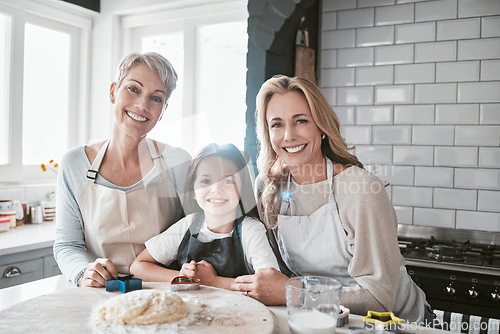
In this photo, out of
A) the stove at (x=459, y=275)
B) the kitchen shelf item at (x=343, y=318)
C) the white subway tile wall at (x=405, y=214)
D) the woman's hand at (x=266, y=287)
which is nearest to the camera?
the kitchen shelf item at (x=343, y=318)

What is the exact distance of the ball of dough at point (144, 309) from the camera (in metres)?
0.98

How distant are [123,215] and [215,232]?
0.32 meters

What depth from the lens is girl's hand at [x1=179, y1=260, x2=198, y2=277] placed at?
1.34 m

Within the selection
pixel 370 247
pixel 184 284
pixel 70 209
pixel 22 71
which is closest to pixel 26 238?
pixel 70 209

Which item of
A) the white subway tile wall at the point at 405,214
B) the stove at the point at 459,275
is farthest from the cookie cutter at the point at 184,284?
the white subway tile wall at the point at 405,214

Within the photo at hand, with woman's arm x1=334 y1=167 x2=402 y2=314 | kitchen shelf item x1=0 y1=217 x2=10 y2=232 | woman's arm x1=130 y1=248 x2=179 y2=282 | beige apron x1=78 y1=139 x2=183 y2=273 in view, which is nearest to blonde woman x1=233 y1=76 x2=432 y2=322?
woman's arm x1=334 y1=167 x2=402 y2=314

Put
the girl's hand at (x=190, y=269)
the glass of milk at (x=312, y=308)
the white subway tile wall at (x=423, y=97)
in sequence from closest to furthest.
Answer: the glass of milk at (x=312, y=308), the girl's hand at (x=190, y=269), the white subway tile wall at (x=423, y=97)

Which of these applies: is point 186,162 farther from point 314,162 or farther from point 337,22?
point 337,22

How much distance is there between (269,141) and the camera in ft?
5.11

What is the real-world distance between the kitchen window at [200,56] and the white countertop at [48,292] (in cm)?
131

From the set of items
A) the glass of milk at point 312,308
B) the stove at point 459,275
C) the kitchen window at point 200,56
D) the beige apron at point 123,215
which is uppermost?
the kitchen window at point 200,56

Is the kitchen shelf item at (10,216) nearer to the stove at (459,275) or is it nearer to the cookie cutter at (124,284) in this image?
the cookie cutter at (124,284)

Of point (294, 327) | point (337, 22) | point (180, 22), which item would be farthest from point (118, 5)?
point (294, 327)

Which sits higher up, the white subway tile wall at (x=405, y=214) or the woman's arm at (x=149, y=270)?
the white subway tile wall at (x=405, y=214)
